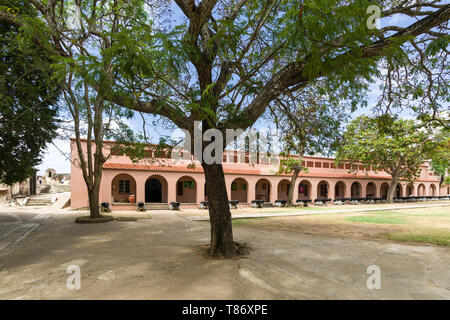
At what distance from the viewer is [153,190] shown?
21.9 m

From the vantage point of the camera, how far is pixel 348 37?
3.28 metres

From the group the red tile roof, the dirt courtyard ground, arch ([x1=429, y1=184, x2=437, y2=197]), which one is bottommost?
arch ([x1=429, y1=184, x2=437, y2=197])

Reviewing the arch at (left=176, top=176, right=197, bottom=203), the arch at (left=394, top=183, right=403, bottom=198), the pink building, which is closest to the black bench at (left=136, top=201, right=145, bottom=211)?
the pink building

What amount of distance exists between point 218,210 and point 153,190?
17181mm

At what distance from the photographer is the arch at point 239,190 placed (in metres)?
24.7

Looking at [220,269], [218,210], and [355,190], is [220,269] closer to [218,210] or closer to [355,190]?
[218,210]

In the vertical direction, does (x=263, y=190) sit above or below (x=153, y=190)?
below

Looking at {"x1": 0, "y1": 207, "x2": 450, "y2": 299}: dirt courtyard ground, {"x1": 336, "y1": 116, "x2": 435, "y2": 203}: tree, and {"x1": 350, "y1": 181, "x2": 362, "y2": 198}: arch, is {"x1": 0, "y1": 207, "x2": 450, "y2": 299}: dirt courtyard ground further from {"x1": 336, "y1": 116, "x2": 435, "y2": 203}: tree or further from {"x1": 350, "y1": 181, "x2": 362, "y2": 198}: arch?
{"x1": 350, "y1": 181, "x2": 362, "y2": 198}: arch

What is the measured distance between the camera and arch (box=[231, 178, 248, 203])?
24.7m

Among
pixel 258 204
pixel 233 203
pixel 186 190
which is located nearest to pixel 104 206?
pixel 186 190

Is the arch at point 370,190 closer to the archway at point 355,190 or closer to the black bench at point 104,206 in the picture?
the archway at point 355,190

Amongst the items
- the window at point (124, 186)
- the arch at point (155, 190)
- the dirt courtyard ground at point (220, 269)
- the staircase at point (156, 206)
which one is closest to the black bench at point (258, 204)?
the staircase at point (156, 206)
